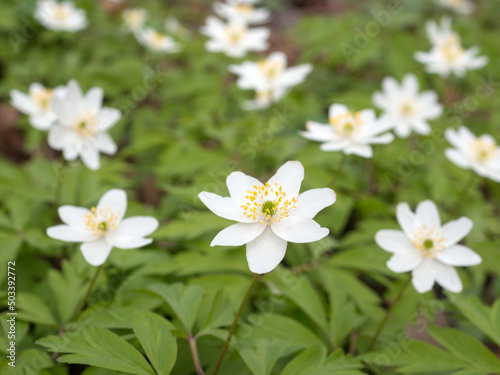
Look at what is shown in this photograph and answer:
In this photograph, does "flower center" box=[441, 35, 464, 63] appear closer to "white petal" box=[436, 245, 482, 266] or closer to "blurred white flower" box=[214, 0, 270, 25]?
"blurred white flower" box=[214, 0, 270, 25]

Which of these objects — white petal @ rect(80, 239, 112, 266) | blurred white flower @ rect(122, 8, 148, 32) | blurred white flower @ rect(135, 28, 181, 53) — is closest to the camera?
white petal @ rect(80, 239, 112, 266)

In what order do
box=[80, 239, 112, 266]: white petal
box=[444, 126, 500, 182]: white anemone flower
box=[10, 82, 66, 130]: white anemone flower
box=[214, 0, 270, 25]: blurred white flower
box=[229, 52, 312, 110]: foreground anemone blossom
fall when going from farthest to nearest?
box=[214, 0, 270, 25]: blurred white flower
box=[229, 52, 312, 110]: foreground anemone blossom
box=[10, 82, 66, 130]: white anemone flower
box=[444, 126, 500, 182]: white anemone flower
box=[80, 239, 112, 266]: white petal

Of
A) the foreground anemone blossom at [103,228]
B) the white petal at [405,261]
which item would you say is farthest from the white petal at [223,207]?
the white petal at [405,261]

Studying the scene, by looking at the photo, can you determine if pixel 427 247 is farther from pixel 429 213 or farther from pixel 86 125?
pixel 86 125

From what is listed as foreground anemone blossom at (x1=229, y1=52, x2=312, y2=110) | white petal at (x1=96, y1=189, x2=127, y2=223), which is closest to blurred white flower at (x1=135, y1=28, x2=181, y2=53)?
foreground anemone blossom at (x1=229, y1=52, x2=312, y2=110)

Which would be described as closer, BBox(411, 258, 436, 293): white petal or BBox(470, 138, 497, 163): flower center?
BBox(411, 258, 436, 293): white petal
